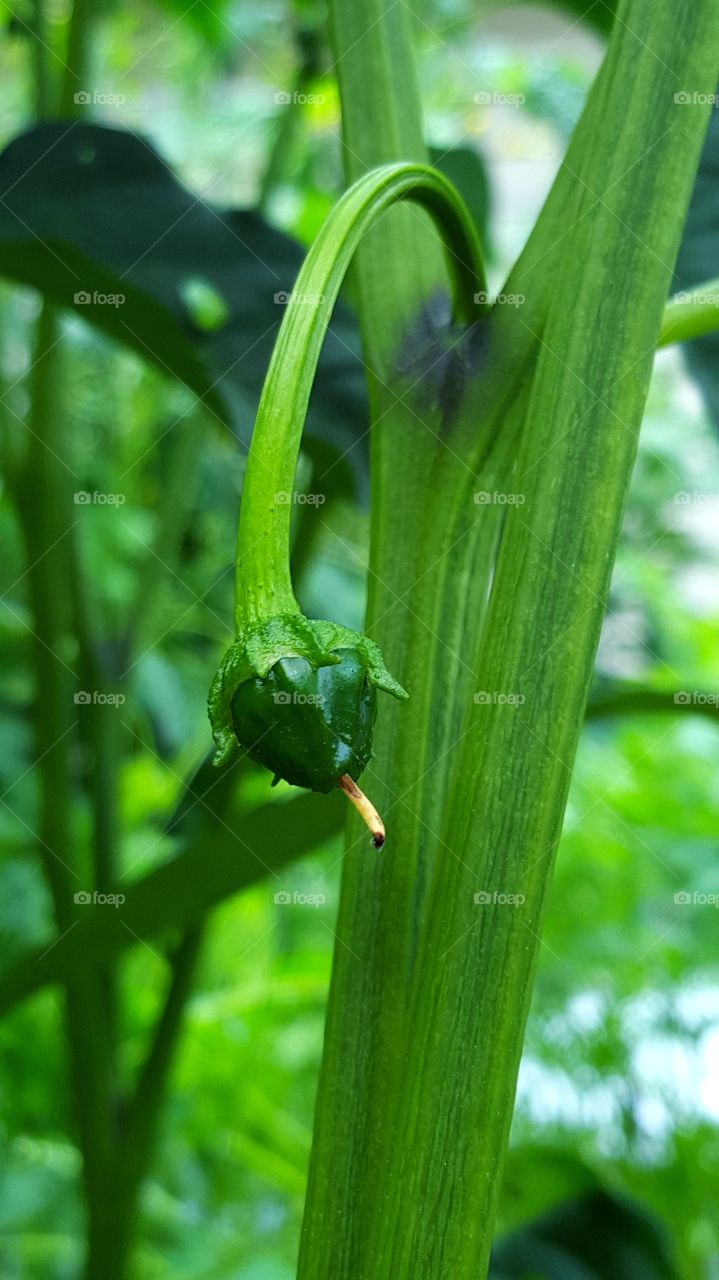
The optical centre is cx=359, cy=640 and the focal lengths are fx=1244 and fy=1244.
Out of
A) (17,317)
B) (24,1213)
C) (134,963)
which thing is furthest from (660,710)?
(17,317)

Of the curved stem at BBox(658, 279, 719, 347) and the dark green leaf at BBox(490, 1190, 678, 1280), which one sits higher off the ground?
the curved stem at BBox(658, 279, 719, 347)

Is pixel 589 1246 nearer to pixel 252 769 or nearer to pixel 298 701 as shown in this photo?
pixel 252 769

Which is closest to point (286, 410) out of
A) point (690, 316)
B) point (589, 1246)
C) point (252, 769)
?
point (690, 316)

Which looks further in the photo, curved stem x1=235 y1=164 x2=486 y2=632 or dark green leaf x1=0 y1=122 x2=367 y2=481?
dark green leaf x1=0 y1=122 x2=367 y2=481

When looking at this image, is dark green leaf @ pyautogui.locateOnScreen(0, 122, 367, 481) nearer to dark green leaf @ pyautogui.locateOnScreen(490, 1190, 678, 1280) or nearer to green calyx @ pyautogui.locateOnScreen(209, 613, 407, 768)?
green calyx @ pyautogui.locateOnScreen(209, 613, 407, 768)

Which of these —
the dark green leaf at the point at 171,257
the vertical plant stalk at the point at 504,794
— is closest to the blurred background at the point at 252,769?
the dark green leaf at the point at 171,257

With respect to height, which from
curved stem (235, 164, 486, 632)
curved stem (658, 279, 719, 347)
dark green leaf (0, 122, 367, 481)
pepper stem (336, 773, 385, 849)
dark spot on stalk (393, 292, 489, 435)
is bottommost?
pepper stem (336, 773, 385, 849)

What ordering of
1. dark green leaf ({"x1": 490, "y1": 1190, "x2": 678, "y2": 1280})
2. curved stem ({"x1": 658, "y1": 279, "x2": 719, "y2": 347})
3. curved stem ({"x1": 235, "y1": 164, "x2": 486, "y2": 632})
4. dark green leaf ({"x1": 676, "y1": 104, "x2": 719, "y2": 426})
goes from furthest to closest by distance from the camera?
dark green leaf ({"x1": 490, "y1": 1190, "x2": 678, "y2": 1280})
dark green leaf ({"x1": 676, "y1": 104, "x2": 719, "y2": 426})
curved stem ({"x1": 658, "y1": 279, "x2": 719, "y2": 347})
curved stem ({"x1": 235, "y1": 164, "x2": 486, "y2": 632})

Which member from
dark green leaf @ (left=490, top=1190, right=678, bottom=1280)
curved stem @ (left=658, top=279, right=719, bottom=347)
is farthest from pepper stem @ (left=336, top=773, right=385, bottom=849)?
dark green leaf @ (left=490, top=1190, right=678, bottom=1280)

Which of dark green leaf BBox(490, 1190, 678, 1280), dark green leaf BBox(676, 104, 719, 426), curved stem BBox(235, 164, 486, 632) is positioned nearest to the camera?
curved stem BBox(235, 164, 486, 632)
